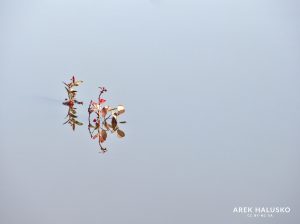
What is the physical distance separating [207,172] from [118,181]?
1.70 ft

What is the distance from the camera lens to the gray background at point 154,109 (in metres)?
1.90

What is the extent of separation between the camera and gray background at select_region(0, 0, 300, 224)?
6.24ft

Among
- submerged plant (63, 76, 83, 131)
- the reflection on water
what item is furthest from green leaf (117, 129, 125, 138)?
submerged plant (63, 76, 83, 131)

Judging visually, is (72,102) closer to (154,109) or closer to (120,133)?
(120,133)

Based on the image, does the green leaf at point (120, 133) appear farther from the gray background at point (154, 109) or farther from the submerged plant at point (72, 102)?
the submerged plant at point (72, 102)

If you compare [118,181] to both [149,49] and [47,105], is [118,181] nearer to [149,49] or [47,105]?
[47,105]

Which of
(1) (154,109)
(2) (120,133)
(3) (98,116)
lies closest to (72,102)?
(3) (98,116)

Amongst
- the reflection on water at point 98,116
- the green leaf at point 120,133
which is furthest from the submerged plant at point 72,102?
the green leaf at point 120,133

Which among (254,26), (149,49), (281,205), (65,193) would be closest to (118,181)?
(65,193)

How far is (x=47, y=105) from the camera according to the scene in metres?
1.91

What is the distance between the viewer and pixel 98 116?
1.88 m

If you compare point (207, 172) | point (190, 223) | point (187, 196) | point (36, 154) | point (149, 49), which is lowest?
point (190, 223)

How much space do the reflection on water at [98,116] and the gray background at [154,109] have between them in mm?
46

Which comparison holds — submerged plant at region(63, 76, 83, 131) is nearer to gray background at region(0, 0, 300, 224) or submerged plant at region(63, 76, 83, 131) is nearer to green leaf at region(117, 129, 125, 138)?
gray background at region(0, 0, 300, 224)
